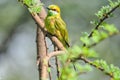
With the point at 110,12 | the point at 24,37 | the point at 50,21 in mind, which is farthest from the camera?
the point at 24,37

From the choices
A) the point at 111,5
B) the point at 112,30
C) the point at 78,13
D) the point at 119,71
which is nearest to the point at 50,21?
the point at 111,5

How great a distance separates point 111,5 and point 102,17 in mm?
45

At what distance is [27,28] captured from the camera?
820 cm

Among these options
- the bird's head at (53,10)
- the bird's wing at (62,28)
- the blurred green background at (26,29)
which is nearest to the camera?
the bird's wing at (62,28)

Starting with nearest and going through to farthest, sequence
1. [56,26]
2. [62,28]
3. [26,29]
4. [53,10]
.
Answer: [62,28] → [56,26] → [53,10] → [26,29]

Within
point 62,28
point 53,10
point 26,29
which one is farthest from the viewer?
point 26,29

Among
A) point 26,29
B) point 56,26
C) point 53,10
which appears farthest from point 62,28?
point 26,29

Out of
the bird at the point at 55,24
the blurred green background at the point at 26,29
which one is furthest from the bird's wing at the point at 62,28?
the blurred green background at the point at 26,29

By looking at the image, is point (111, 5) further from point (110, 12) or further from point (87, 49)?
point (87, 49)

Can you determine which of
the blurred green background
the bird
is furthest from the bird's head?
the blurred green background

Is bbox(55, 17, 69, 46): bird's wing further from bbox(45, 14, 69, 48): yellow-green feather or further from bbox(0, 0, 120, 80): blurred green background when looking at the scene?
bbox(0, 0, 120, 80): blurred green background

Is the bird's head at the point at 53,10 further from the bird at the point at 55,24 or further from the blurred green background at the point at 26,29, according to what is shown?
the blurred green background at the point at 26,29

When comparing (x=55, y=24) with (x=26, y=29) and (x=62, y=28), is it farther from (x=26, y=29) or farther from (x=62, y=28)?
(x=26, y=29)

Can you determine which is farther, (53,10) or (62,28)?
(53,10)
